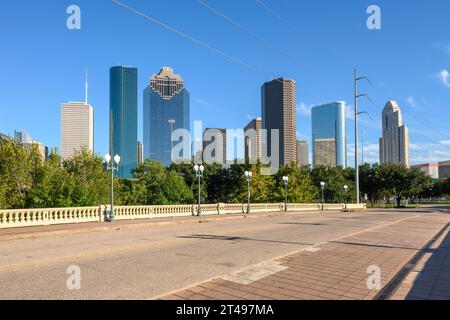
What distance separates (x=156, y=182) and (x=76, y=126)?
769 inches

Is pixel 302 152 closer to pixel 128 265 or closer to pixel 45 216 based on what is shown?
pixel 45 216

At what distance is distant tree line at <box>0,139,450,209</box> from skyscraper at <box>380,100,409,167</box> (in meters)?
9.12

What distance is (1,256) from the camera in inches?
458

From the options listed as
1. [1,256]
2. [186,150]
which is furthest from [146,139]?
[1,256]

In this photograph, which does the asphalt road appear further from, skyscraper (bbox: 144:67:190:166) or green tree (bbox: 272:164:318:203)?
skyscraper (bbox: 144:67:190:166)

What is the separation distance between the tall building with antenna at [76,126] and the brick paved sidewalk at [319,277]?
6507 centimetres

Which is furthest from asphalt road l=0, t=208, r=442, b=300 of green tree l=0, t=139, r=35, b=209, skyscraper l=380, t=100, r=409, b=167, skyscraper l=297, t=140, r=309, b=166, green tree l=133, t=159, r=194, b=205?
skyscraper l=297, t=140, r=309, b=166

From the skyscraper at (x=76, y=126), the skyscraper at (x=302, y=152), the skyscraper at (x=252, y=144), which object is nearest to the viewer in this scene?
the skyscraper at (x=76, y=126)

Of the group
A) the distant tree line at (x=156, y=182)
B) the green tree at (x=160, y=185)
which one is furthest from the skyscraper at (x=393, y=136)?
the green tree at (x=160, y=185)

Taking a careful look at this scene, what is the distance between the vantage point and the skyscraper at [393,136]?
8125cm

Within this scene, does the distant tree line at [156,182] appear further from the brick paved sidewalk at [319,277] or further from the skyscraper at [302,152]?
the brick paved sidewalk at [319,277]

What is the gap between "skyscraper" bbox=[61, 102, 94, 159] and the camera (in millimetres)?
70662
